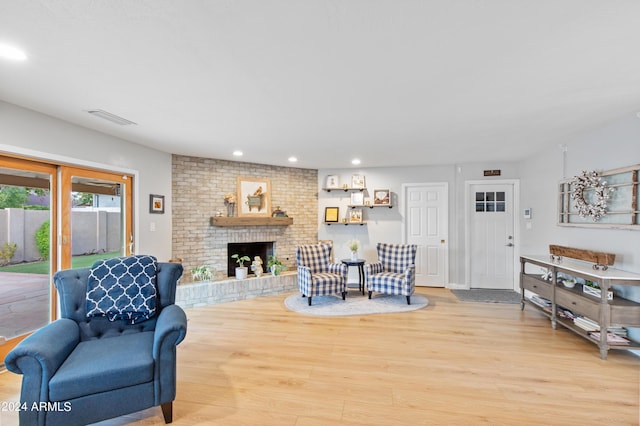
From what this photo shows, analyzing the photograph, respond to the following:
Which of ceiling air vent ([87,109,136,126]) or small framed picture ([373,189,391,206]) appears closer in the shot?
ceiling air vent ([87,109,136,126])

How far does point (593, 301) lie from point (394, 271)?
2589mm

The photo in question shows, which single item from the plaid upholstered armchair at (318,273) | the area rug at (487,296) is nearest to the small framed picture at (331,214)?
the plaid upholstered armchair at (318,273)

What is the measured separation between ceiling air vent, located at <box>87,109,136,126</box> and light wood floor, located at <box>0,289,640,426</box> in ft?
8.00

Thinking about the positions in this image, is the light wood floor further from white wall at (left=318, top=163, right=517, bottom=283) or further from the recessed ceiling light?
the recessed ceiling light

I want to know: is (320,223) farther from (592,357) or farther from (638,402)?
(638,402)

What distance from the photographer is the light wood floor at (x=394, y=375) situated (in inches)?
80.5

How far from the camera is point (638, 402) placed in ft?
7.11

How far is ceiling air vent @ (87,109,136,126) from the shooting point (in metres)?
2.88

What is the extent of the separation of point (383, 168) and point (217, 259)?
3.62m

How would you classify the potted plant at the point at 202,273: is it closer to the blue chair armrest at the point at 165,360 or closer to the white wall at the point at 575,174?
the blue chair armrest at the point at 165,360

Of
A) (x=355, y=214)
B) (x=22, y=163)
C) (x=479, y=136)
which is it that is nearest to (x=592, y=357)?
(x=479, y=136)

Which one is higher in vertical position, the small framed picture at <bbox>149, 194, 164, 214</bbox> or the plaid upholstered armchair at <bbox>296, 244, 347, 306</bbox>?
the small framed picture at <bbox>149, 194, 164, 214</bbox>

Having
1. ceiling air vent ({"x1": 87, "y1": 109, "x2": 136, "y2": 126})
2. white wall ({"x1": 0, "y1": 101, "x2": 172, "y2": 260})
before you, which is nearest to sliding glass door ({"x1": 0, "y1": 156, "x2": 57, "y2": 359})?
white wall ({"x1": 0, "y1": 101, "x2": 172, "y2": 260})

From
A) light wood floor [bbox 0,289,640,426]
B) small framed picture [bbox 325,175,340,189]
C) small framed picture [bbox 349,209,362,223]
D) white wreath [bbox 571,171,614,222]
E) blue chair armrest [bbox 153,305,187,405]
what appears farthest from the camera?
small framed picture [bbox 325,175,340,189]
